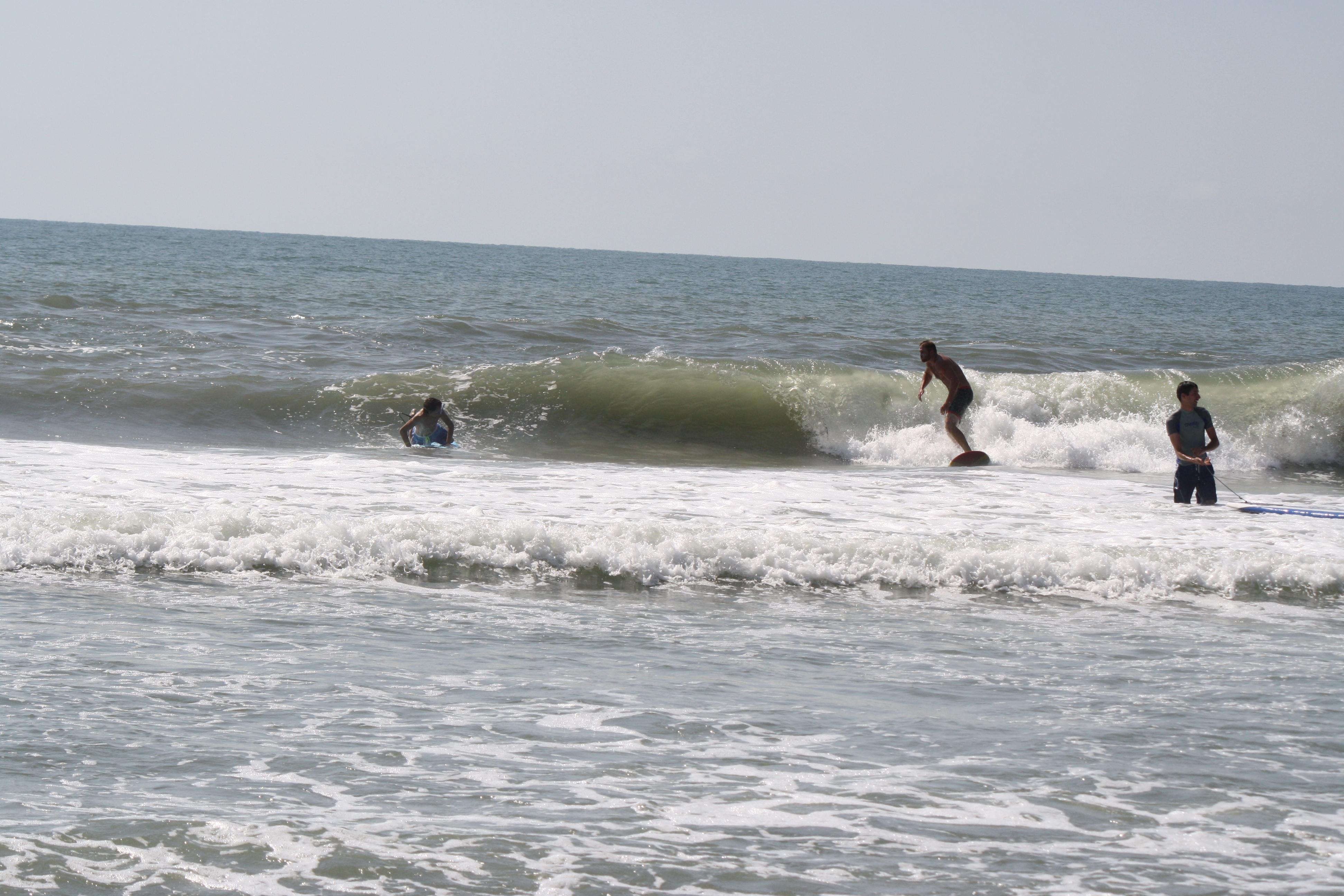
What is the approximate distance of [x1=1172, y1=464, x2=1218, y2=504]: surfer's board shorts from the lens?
10961mm

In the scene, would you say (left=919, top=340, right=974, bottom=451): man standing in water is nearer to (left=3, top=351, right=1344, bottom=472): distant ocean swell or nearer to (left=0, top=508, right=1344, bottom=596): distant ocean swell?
(left=3, top=351, right=1344, bottom=472): distant ocean swell

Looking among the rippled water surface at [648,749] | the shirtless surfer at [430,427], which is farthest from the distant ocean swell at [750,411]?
the rippled water surface at [648,749]

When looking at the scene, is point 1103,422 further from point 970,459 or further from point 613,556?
point 613,556

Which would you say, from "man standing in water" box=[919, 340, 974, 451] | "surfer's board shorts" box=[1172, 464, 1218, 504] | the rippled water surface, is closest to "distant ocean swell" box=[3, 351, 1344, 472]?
"man standing in water" box=[919, 340, 974, 451]

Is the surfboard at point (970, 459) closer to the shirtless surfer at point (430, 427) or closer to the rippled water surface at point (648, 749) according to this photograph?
the shirtless surfer at point (430, 427)

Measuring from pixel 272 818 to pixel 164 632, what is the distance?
2.59 m

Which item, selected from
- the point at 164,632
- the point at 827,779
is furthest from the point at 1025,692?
the point at 164,632

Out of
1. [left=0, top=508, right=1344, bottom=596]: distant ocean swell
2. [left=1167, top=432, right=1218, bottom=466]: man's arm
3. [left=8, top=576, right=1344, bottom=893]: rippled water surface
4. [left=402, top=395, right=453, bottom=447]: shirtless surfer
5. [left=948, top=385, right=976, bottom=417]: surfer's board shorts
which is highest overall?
[left=948, top=385, right=976, bottom=417]: surfer's board shorts

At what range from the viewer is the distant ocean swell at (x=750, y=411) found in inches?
634

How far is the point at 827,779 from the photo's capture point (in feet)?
14.3

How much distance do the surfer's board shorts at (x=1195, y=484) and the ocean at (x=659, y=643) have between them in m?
0.25

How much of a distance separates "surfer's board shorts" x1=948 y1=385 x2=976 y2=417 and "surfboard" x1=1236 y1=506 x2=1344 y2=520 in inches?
179

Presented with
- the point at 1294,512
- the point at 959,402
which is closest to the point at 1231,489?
the point at 1294,512

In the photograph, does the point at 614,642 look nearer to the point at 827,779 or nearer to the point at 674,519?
the point at 827,779
